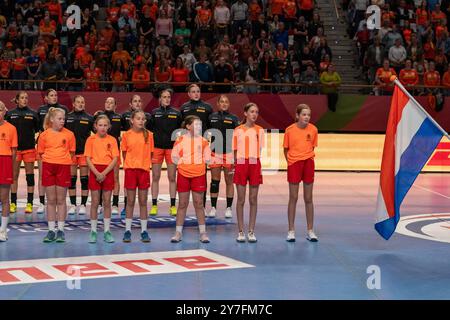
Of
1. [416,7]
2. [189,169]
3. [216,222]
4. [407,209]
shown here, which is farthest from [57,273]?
[416,7]

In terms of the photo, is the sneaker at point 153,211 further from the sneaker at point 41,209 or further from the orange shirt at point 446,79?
the orange shirt at point 446,79

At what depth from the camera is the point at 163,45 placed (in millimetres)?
24031

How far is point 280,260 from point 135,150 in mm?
2678

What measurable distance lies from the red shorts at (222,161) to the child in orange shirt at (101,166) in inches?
98.5

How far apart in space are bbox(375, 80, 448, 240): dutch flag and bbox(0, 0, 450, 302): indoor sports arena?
0.02m

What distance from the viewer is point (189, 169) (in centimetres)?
1105

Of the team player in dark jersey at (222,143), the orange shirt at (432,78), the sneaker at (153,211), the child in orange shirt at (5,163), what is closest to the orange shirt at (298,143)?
the team player in dark jersey at (222,143)

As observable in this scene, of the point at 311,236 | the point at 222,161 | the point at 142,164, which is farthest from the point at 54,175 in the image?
the point at 311,236

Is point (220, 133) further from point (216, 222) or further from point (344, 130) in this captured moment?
point (344, 130)

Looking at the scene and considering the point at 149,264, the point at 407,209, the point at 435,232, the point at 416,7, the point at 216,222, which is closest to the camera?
the point at 149,264

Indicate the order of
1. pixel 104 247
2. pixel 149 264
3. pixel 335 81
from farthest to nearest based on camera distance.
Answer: pixel 335 81
pixel 104 247
pixel 149 264

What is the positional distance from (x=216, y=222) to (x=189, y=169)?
7.63ft

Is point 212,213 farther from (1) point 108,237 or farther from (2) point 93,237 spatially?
(2) point 93,237
